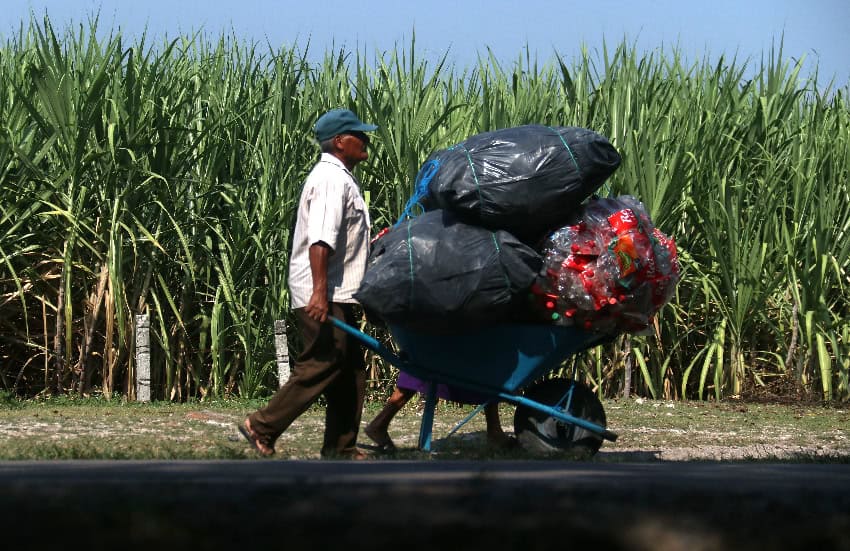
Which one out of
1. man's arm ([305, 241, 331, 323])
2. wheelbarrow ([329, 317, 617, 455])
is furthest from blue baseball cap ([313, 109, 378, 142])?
wheelbarrow ([329, 317, 617, 455])

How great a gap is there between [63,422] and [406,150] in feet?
11.2

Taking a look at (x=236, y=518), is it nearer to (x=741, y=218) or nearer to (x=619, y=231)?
(x=619, y=231)

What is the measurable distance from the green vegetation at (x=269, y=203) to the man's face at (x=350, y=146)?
3.10 metres

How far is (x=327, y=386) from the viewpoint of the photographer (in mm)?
6148

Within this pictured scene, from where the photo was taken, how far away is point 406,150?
978 centimetres

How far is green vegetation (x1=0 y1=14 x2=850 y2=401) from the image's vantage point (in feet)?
31.0

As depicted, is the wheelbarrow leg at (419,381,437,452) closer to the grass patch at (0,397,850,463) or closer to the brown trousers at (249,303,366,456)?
the grass patch at (0,397,850,463)

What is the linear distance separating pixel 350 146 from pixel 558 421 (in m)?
1.65

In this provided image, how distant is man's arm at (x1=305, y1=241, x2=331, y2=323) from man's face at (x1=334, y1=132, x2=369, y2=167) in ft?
1.95

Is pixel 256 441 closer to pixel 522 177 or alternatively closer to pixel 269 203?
pixel 522 177

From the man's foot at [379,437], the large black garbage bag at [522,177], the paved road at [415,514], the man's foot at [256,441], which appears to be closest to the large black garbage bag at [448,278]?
the large black garbage bag at [522,177]

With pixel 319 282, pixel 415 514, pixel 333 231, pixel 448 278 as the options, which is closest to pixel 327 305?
pixel 319 282

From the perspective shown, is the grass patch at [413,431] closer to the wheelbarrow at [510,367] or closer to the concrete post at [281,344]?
the wheelbarrow at [510,367]

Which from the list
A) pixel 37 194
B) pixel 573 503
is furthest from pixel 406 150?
pixel 573 503
